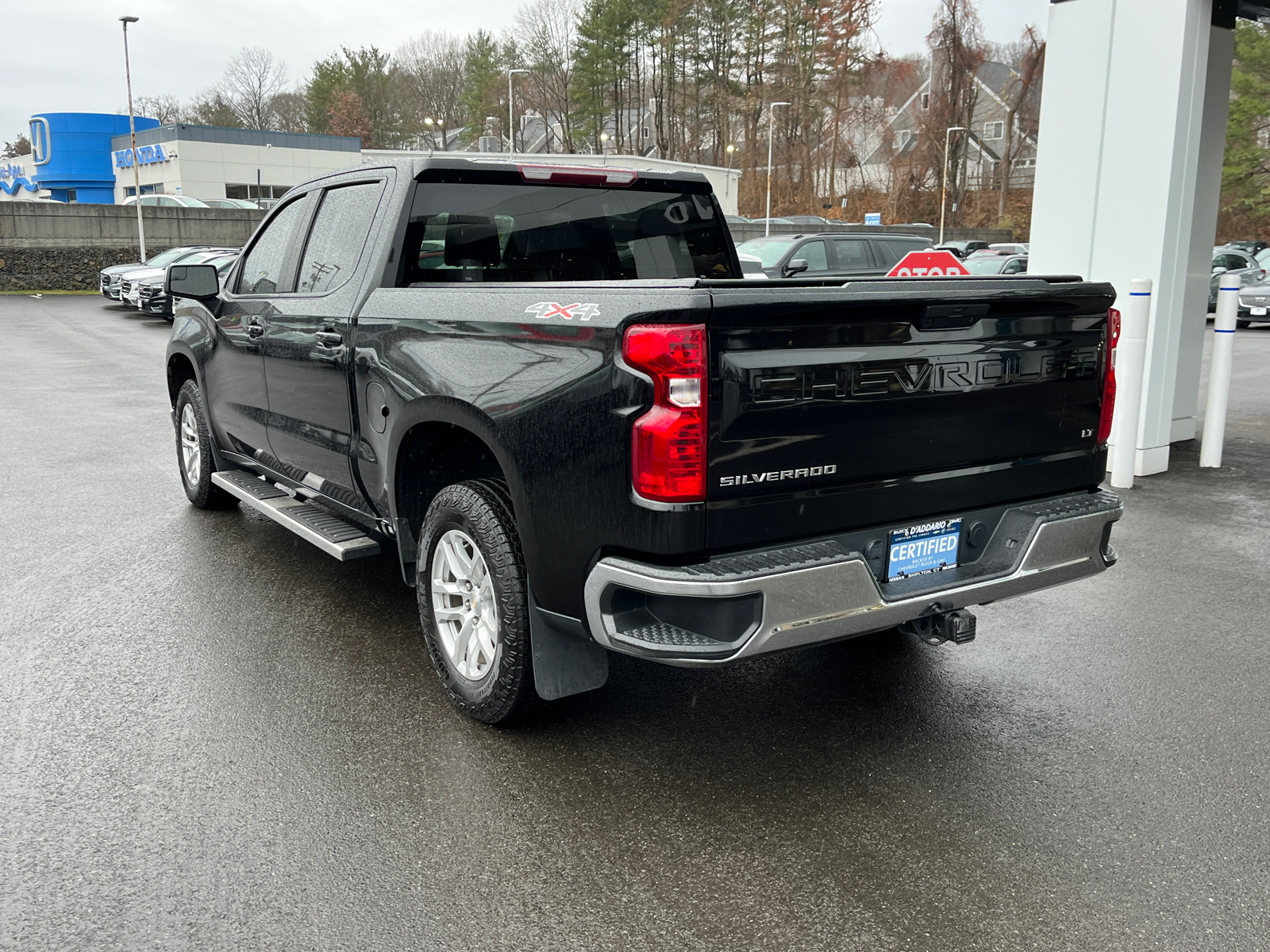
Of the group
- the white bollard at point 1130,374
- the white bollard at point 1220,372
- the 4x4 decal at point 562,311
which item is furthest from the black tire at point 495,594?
the white bollard at point 1220,372

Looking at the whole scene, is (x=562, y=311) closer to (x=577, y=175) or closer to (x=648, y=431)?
(x=648, y=431)

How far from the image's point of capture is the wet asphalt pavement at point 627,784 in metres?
2.77

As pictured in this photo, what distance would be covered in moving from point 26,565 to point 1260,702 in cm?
603

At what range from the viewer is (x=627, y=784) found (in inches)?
137

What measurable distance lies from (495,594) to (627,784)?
763mm

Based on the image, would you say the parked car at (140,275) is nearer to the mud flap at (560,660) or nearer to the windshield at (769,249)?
the windshield at (769,249)

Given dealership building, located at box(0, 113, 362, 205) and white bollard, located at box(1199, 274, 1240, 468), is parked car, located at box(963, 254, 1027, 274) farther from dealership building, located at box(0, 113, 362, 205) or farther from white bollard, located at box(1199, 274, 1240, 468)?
dealership building, located at box(0, 113, 362, 205)

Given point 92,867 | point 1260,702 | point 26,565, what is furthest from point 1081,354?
point 26,565

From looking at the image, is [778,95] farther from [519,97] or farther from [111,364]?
[111,364]

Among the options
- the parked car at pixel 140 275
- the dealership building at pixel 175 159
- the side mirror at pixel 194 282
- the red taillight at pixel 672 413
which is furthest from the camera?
the dealership building at pixel 175 159

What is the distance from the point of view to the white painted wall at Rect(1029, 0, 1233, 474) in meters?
8.00

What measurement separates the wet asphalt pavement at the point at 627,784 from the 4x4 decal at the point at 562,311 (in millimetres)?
1498

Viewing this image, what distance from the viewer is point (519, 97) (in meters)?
79.0

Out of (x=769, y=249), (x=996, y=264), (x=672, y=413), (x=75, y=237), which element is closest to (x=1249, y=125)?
(x=996, y=264)
